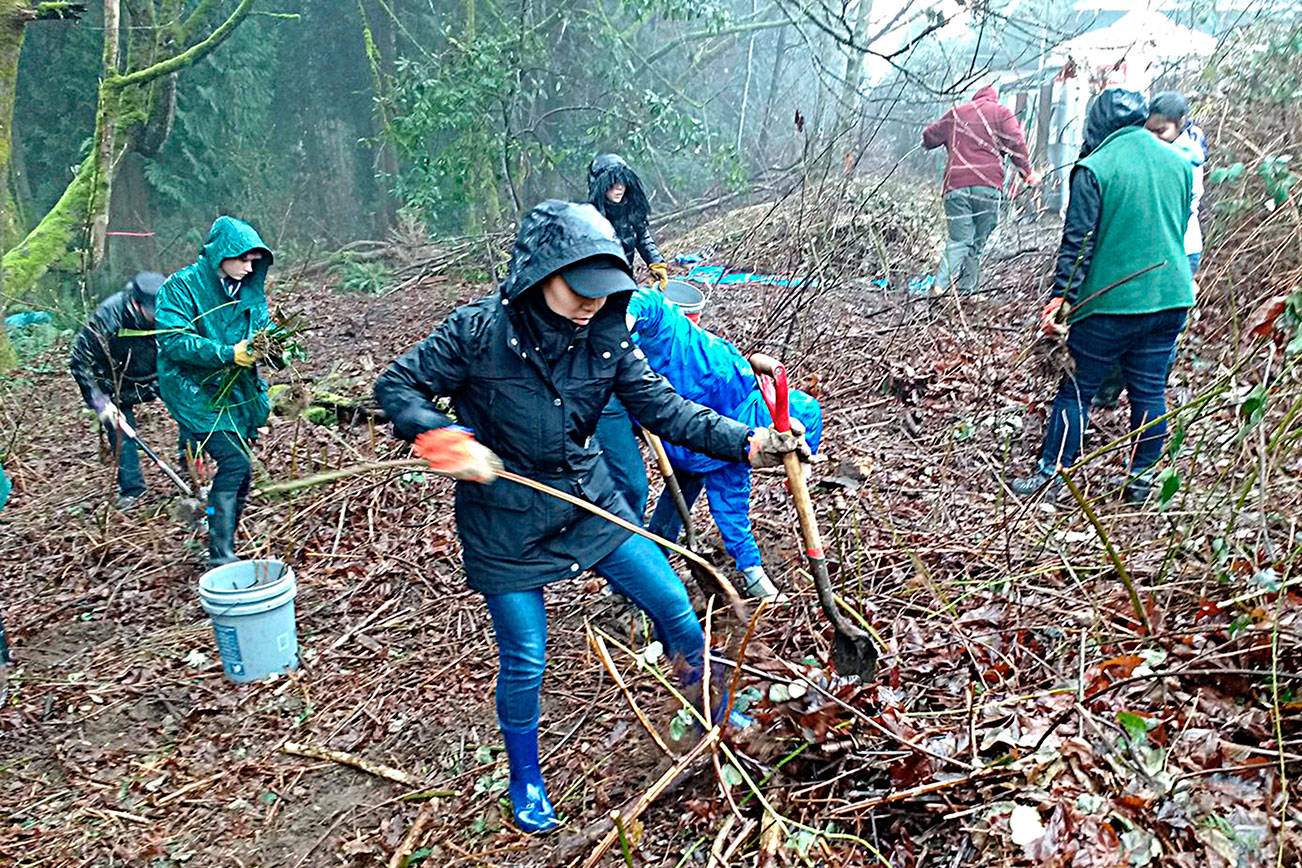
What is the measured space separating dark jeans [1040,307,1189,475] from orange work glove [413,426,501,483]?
2810 millimetres

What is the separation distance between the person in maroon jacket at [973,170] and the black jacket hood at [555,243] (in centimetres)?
549

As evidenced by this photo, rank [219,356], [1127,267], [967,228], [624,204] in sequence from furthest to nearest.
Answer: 1. [967,228]
2. [624,204]
3. [219,356]
4. [1127,267]

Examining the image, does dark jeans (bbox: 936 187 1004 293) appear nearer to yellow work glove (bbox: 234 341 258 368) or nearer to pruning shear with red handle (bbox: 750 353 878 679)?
pruning shear with red handle (bbox: 750 353 878 679)

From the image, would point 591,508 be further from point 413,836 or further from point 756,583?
point 756,583

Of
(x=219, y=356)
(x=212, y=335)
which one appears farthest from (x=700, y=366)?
(x=212, y=335)

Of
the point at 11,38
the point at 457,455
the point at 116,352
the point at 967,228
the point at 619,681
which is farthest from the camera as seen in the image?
the point at 11,38

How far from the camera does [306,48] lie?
1608cm

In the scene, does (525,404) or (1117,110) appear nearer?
(525,404)

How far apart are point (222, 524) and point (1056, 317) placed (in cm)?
438

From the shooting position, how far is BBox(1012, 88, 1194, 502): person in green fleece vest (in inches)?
164

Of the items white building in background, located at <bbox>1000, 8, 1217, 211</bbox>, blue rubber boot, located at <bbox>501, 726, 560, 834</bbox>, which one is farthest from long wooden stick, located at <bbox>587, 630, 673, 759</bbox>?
white building in background, located at <bbox>1000, 8, 1217, 211</bbox>

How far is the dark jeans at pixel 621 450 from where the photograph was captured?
3.88m

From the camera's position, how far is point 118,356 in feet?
18.1

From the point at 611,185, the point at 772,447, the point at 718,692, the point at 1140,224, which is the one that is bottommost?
the point at 718,692
